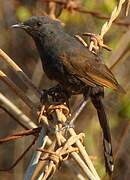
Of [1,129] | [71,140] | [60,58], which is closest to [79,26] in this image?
[1,129]

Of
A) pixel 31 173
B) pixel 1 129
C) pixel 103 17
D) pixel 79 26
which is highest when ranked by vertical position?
pixel 31 173

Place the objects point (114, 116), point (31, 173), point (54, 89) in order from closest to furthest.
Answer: point (31, 173)
point (54, 89)
point (114, 116)

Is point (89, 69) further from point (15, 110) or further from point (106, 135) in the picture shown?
point (15, 110)

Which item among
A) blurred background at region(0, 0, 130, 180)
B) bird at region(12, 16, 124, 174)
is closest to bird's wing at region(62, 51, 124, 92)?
bird at region(12, 16, 124, 174)

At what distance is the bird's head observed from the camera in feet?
13.1

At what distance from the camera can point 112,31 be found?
573 centimetres

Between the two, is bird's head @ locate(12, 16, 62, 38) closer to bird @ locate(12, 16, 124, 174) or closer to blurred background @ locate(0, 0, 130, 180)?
bird @ locate(12, 16, 124, 174)

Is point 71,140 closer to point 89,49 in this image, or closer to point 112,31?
point 89,49

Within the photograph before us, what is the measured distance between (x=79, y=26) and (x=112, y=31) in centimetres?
44

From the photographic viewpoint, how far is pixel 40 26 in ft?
13.3

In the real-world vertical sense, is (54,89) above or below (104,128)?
above

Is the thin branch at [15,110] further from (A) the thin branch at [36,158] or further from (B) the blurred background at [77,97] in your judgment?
(B) the blurred background at [77,97]

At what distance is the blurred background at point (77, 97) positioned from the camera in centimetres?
509

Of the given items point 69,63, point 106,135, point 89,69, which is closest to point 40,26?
point 69,63
